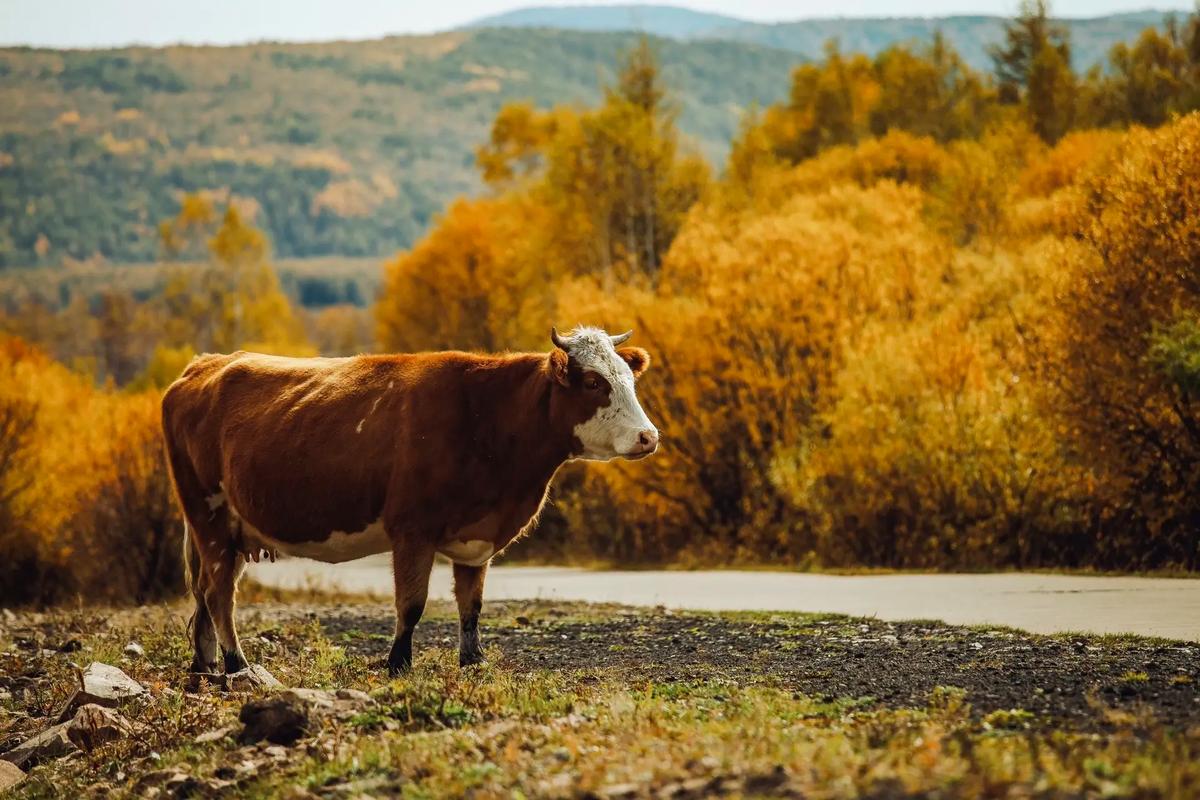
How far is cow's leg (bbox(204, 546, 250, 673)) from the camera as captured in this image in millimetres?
13172

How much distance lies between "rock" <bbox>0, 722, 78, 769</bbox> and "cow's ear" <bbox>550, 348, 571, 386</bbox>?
4.46 meters

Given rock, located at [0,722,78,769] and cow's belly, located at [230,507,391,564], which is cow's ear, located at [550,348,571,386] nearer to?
cow's belly, located at [230,507,391,564]

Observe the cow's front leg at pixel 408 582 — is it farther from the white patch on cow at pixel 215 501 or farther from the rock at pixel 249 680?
the white patch on cow at pixel 215 501

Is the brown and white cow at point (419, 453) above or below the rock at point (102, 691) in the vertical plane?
above

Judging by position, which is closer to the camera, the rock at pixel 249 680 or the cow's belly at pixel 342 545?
the rock at pixel 249 680

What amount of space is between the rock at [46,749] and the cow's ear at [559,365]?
14.6ft

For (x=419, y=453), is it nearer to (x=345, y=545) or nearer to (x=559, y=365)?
(x=345, y=545)

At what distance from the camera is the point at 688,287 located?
34406 millimetres

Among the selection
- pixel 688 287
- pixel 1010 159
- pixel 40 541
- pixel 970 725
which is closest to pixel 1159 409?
pixel 688 287

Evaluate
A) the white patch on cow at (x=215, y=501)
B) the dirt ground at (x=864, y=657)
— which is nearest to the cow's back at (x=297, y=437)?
the white patch on cow at (x=215, y=501)

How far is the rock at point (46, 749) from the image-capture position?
38.1 feet

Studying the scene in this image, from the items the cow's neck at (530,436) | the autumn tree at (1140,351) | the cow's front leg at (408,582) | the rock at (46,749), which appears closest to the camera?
the rock at (46,749)

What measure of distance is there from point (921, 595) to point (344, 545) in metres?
9.56

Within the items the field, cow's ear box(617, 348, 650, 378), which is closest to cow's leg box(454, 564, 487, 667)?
the field
